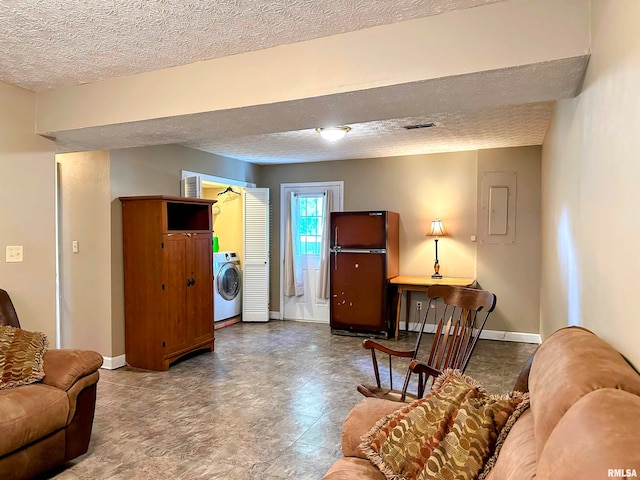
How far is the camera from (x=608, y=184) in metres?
1.48

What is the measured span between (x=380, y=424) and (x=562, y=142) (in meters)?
2.27

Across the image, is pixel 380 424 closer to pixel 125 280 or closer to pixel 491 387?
pixel 491 387

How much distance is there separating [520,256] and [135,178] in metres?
4.58

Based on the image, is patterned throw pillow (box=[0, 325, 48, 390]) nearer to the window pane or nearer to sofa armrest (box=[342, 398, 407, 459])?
sofa armrest (box=[342, 398, 407, 459])

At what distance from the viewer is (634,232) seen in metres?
1.18

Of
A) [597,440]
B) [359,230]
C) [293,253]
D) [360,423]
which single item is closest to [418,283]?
[359,230]

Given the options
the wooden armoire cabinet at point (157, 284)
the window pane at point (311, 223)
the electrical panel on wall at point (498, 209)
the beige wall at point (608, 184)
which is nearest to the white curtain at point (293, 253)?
the window pane at point (311, 223)

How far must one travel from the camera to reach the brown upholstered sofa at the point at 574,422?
30.4 inches

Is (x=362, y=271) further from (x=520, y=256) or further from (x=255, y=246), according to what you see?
(x=520, y=256)

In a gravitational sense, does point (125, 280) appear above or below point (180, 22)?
below

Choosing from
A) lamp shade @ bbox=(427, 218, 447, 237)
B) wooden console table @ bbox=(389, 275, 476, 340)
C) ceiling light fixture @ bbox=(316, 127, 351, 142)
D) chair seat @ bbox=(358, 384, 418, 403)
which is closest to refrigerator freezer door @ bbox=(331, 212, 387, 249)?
wooden console table @ bbox=(389, 275, 476, 340)

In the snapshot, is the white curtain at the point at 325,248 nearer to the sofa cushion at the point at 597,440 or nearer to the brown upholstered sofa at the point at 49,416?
the brown upholstered sofa at the point at 49,416

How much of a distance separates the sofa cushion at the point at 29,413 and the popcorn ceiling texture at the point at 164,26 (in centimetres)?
189

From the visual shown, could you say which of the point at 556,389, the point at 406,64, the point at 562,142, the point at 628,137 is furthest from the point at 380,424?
the point at 562,142
